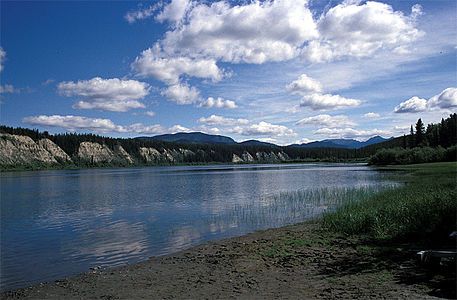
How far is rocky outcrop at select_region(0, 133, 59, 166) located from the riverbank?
169070 mm

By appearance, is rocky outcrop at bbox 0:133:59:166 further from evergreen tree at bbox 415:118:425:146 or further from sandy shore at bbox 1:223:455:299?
sandy shore at bbox 1:223:455:299

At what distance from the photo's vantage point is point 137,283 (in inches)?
475

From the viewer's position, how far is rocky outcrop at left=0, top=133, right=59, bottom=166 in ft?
554

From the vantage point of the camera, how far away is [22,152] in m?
178

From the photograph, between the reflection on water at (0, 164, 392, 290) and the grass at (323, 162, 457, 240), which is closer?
the grass at (323, 162, 457, 240)

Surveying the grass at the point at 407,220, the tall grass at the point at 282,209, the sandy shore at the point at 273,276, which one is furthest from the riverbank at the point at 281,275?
the tall grass at the point at 282,209

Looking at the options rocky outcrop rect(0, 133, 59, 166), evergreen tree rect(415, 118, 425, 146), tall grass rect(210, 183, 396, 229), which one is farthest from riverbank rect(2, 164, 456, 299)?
rocky outcrop rect(0, 133, 59, 166)

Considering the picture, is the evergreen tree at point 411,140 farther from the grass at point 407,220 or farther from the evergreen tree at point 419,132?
the grass at point 407,220

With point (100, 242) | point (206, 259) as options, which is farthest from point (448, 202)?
point (100, 242)

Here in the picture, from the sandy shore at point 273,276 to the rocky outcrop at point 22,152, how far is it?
169m

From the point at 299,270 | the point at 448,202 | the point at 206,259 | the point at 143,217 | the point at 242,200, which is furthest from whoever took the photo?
the point at 242,200

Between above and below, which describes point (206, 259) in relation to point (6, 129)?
below

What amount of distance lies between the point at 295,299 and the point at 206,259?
19.8ft

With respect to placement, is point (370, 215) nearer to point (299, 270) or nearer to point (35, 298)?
point (299, 270)
